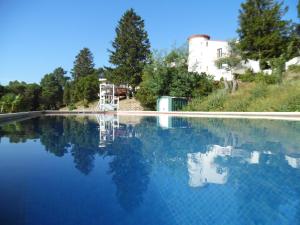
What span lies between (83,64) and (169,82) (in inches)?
1063

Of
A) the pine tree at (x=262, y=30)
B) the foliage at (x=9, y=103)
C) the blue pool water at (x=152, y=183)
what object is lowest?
the blue pool water at (x=152, y=183)

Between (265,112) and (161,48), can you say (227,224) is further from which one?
(161,48)

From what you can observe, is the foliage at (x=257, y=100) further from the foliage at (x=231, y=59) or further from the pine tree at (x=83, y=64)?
the pine tree at (x=83, y=64)

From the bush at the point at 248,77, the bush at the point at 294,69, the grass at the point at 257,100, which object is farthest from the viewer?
the bush at the point at 248,77

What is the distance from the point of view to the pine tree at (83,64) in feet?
148

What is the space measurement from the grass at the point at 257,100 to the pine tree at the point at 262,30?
4258 mm

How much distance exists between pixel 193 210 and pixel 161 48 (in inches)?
880

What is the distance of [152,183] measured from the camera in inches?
175

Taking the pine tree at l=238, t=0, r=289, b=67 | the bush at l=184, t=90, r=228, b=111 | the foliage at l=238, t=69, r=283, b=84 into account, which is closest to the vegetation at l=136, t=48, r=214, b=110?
the bush at l=184, t=90, r=228, b=111

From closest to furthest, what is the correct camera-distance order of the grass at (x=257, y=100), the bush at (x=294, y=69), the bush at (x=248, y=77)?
the grass at (x=257, y=100) → the bush at (x=294, y=69) → the bush at (x=248, y=77)

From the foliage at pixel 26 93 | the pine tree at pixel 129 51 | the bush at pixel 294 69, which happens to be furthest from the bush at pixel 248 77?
the foliage at pixel 26 93

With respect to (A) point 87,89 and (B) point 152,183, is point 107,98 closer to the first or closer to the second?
(A) point 87,89

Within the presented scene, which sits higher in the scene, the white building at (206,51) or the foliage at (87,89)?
the white building at (206,51)

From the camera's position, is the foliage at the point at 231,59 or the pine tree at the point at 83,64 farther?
the pine tree at the point at 83,64
